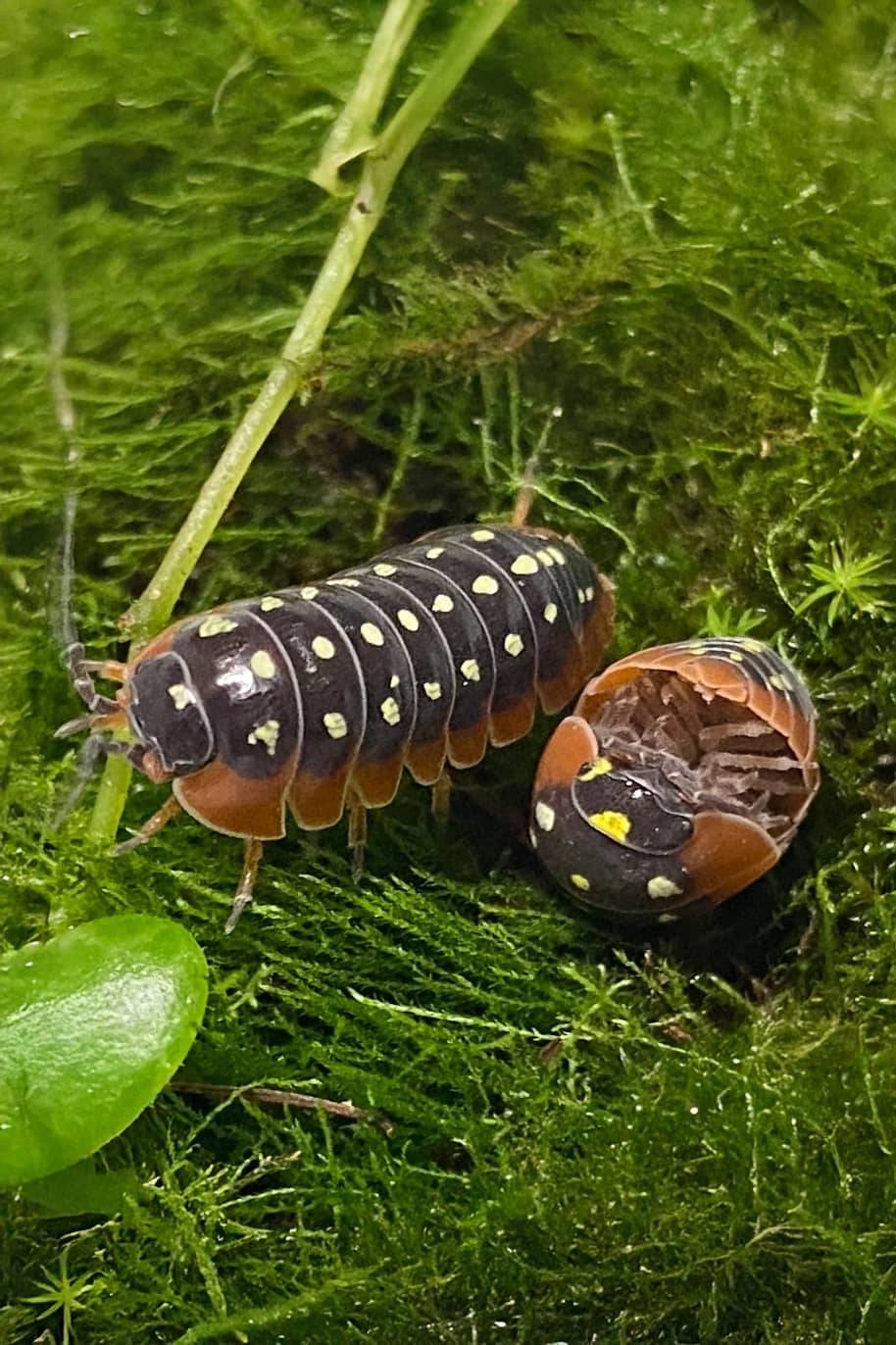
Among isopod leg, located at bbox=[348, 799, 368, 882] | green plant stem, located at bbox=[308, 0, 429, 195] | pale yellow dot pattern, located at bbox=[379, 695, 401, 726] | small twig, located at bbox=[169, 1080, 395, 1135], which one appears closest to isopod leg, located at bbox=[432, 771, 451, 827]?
isopod leg, located at bbox=[348, 799, 368, 882]

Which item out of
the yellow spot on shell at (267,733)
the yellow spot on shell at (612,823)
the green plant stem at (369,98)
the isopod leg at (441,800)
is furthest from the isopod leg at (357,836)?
the green plant stem at (369,98)

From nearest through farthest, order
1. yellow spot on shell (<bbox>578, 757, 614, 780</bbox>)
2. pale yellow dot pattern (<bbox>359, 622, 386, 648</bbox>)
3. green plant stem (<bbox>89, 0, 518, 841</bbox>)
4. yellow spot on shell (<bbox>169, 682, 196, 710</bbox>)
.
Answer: yellow spot on shell (<bbox>169, 682, 196, 710</bbox>)
pale yellow dot pattern (<bbox>359, 622, 386, 648</bbox>)
yellow spot on shell (<bbox>578, 757, 614, 780</bbox>)
green plant stem (<bbox>89, 0, 518, 841</bbox>)

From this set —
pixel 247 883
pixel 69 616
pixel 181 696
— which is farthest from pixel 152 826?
pixel 69 616

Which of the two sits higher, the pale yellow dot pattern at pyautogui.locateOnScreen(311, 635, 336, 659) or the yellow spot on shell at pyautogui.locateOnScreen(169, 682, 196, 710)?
the pale yellow dot pattern at pyautogui.locateOnScreen(311, 635, 336, 659)

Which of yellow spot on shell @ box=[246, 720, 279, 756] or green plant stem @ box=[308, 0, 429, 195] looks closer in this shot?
yellow spot on shell @ box=[246, 720, 279, 756]

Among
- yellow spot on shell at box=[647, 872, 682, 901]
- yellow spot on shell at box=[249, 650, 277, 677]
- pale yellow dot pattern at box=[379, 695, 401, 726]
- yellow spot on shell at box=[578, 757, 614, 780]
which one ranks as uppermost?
yellow spot on shell at box=[249, 650, 277, 677]

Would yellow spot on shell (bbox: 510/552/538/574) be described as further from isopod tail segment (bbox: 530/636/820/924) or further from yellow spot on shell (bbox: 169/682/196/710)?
yellow spot on shell (bbox: 169/682/196/710)

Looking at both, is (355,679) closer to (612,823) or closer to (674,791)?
(612,823)
